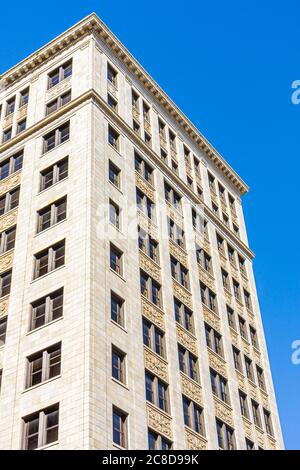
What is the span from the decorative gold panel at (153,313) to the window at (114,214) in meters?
4.78

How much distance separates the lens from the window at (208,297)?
4862 cm

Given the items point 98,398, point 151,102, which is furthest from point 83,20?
point 98,398

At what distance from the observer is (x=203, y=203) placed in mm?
55844

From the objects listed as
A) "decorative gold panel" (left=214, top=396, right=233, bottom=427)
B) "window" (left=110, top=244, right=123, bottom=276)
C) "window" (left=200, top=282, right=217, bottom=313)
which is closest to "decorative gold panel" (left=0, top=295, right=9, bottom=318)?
"window" (left=110, top=244, right=123, bottom=276)

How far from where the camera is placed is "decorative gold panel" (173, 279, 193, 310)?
4447 centimetres

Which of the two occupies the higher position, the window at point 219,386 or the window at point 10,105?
the window at point 10,105

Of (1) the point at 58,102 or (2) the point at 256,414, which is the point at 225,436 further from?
(1) the point at 58,102

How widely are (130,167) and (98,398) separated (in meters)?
19.5

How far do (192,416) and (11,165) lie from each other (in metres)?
21.4

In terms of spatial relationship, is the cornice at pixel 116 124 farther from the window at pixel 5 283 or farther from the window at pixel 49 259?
the window at pixel 5 283

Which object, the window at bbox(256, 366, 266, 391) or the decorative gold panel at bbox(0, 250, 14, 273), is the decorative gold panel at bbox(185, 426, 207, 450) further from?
the decorative gold panel at bbox(0, 250, 14, 273)

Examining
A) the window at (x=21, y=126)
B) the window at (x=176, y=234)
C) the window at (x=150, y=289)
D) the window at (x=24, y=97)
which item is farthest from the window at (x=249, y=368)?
the window at (x=24, y=97)

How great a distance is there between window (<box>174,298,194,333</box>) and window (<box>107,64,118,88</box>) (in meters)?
17.9

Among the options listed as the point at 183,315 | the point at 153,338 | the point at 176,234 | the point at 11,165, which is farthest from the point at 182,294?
Result: the point at 11,165
